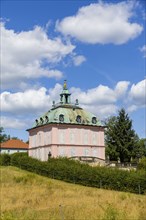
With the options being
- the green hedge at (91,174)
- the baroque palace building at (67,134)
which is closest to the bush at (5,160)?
the baroque palace building at (67,134)

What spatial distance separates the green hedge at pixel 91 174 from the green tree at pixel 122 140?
23.6m

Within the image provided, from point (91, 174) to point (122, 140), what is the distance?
31582 millimetres

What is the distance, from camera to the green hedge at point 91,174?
125ft

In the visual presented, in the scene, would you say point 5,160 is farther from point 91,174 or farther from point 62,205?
point 62,205

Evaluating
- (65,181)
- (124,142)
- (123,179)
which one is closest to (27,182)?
(65,181)

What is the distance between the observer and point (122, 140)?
73.3m

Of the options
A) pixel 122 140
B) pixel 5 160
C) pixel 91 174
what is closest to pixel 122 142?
pixel 122 140

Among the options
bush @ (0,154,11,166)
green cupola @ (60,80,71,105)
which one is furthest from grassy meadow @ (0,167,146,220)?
green cupola @ (60,80,71,105)

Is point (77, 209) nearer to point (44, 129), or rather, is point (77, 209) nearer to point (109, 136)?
point (44, 129)

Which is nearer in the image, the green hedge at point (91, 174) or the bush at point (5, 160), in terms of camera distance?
the green hedge at point (91, 174)

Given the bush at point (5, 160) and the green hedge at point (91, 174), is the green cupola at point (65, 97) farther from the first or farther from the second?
the green hedge at point (91, 174)

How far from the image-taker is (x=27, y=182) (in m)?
40.8

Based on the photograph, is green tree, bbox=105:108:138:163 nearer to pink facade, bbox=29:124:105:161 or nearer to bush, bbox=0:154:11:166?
pink facade, bbox=29:124:105:161

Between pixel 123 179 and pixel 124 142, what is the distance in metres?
34.3
